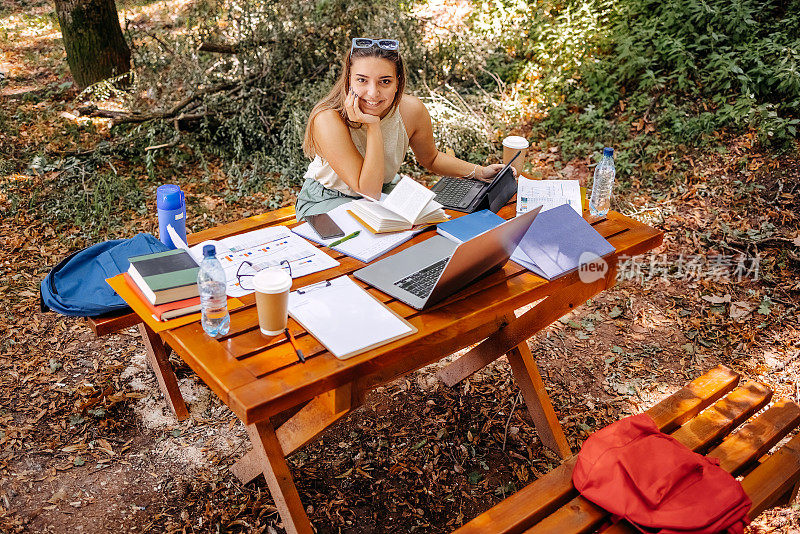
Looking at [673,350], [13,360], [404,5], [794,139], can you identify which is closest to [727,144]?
[794,139]

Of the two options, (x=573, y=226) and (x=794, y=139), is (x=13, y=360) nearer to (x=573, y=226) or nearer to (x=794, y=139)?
(x=573, y=226)

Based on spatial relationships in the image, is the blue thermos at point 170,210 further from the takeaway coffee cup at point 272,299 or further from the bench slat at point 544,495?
the bench slat at point 544,495

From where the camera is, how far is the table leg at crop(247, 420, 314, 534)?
7.14ft

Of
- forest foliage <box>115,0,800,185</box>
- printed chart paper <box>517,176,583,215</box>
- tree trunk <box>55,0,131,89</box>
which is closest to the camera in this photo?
printed chart paper <box>517,176,583,215</box>

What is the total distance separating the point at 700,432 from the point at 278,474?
1535 millimetres

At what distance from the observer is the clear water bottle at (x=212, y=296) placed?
1.95m

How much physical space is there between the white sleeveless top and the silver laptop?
2.72 feet

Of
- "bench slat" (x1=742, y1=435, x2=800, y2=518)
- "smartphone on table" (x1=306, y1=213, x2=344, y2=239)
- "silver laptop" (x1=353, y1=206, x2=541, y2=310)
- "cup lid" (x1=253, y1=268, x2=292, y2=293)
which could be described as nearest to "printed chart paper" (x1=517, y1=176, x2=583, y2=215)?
"silver laptop" (x1=353, y1=206, x2=541, y2=310)

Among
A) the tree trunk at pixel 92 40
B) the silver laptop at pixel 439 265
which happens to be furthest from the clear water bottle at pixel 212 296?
the tree trunk at pixel 92 40

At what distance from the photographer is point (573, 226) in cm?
264

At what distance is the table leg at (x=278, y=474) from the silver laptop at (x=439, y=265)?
64 centimetres

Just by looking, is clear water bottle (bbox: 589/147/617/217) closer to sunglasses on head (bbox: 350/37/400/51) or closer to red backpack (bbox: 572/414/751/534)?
sunglasses on head (bbox: 350/37/400/51)

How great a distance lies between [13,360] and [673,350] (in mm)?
→ 3673

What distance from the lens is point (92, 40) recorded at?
19.2 feet
